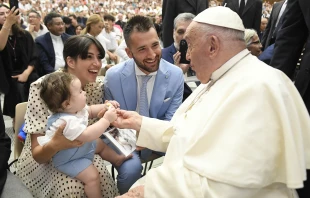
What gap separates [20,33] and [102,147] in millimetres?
2841

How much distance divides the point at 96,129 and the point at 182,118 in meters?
0.48

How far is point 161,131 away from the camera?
1954mm

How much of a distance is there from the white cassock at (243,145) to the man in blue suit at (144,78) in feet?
2.95

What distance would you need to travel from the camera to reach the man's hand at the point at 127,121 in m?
1.99

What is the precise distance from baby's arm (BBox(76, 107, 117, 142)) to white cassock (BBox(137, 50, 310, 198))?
0.45 m

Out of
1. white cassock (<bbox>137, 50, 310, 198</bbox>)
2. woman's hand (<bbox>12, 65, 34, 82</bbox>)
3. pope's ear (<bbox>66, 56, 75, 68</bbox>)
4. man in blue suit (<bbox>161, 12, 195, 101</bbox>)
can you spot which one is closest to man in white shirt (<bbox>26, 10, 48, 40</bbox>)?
woman's hand (<bbox>12, 65, 34, 82</bbox>)

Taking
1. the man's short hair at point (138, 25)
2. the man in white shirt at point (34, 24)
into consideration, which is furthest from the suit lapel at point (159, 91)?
the man in white shirt at point (34, 24)

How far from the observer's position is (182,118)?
5.84ft

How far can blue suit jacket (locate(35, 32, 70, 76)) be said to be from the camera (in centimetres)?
469

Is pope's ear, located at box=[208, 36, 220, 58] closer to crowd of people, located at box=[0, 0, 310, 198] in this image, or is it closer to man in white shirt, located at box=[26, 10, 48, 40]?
crowd of people, located at box=[0, 0, 310, 198]

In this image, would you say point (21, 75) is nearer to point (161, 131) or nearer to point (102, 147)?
point (102, 147)

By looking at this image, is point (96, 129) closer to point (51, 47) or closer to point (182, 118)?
point (182, 118)

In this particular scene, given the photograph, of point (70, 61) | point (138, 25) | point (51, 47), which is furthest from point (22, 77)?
point (138, 25)

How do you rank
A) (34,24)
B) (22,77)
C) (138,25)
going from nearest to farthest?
(138,25)
(22,77)
(34,24)
